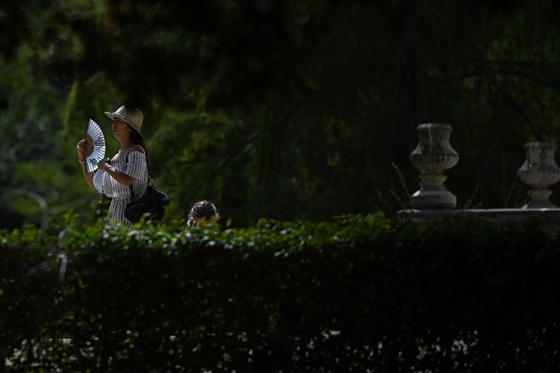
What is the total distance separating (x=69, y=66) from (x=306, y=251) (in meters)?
1.61

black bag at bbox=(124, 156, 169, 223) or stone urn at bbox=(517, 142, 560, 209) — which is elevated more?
stone urn at bbox=(517, 142, 560, 209)

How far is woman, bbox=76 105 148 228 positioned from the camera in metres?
8.47

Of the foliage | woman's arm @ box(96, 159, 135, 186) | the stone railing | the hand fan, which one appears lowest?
woman's arm @ box(96, 159, 135, 186)

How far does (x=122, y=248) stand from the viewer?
6.57m

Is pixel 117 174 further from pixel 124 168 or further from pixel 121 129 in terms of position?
pixel 121 129

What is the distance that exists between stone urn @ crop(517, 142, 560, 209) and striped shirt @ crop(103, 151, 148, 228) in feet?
20.9

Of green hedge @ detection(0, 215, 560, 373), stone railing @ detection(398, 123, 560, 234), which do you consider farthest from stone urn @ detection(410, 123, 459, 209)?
green hedge @ detection(0, 215, 560, 373)

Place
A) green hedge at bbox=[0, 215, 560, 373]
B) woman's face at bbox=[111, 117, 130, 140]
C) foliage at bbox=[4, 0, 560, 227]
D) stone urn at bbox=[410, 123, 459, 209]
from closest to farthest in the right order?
green hedge at bbox=[0, 215, 560, 373] < woman's face at bbox=[111, 117, 130, 140] < stone urn at bbox=[410, 123, 459, 209] < foliage at bbox=[4, 0, 560, 227]

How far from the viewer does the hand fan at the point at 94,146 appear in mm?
8703

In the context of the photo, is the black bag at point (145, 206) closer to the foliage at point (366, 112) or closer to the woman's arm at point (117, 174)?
the woman's arm at point (117, 174)

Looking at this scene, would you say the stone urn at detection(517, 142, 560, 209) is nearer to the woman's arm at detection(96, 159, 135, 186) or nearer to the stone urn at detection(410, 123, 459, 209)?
the stone urn at detection(410, 123, 459, 209)

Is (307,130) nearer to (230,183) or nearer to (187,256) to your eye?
(230,183)

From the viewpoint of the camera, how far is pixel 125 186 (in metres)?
8.55

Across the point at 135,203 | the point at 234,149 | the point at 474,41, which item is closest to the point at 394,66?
the point at 474,41
